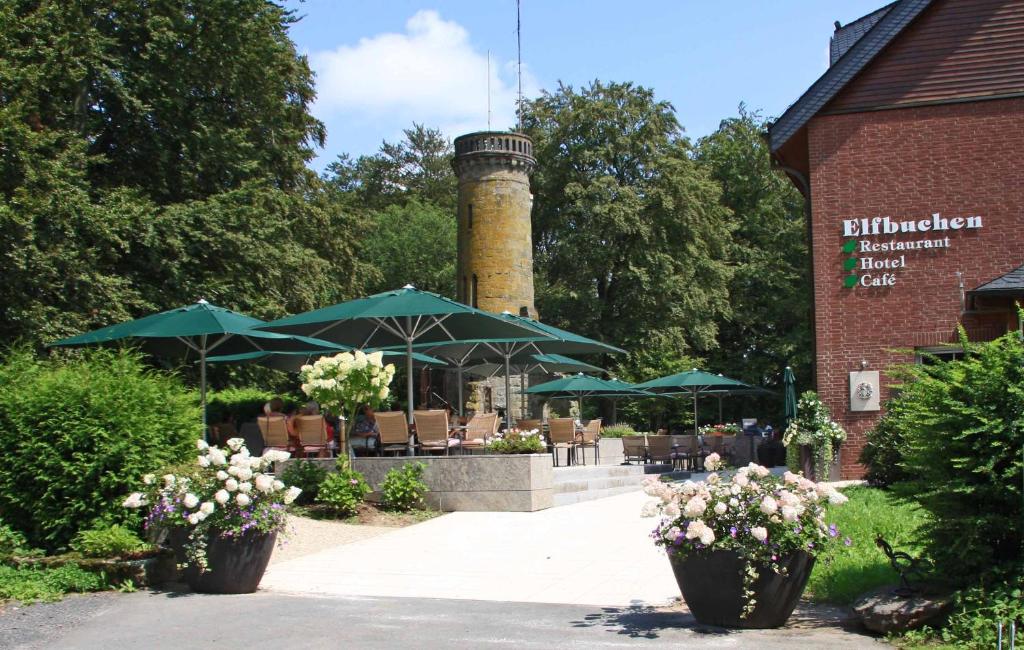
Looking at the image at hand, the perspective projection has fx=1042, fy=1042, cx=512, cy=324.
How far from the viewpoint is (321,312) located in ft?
48.6

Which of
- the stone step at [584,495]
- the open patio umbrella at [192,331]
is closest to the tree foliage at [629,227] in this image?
the stone step at [584,495]

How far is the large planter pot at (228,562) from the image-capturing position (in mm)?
8125

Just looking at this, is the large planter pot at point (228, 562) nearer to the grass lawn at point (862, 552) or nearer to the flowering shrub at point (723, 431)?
the grass lawn at point (862, 552)

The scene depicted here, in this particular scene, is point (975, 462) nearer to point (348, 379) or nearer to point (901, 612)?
point (901, 612)

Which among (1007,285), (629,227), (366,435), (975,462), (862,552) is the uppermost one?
(629,227)

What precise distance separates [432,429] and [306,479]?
1.96m

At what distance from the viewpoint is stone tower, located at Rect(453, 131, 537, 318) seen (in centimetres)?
3272

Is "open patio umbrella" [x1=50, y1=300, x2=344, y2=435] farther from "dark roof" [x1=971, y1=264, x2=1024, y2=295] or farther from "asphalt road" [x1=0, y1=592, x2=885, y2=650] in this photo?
"dark roof" [x1=971, y1=264, x2=1024, y2=295]

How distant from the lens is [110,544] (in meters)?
8.66

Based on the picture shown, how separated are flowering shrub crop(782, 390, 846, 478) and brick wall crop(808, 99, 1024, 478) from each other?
31cm

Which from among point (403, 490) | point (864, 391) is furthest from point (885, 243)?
point (403, 490)

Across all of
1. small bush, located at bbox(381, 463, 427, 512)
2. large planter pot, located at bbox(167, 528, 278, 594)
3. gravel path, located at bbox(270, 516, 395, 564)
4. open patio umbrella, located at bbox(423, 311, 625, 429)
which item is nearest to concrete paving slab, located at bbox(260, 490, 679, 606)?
gravel path, located at bbox(270, 516, 395, 564)

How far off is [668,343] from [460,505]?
25623mm

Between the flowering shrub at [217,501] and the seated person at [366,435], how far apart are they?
6.50 m
